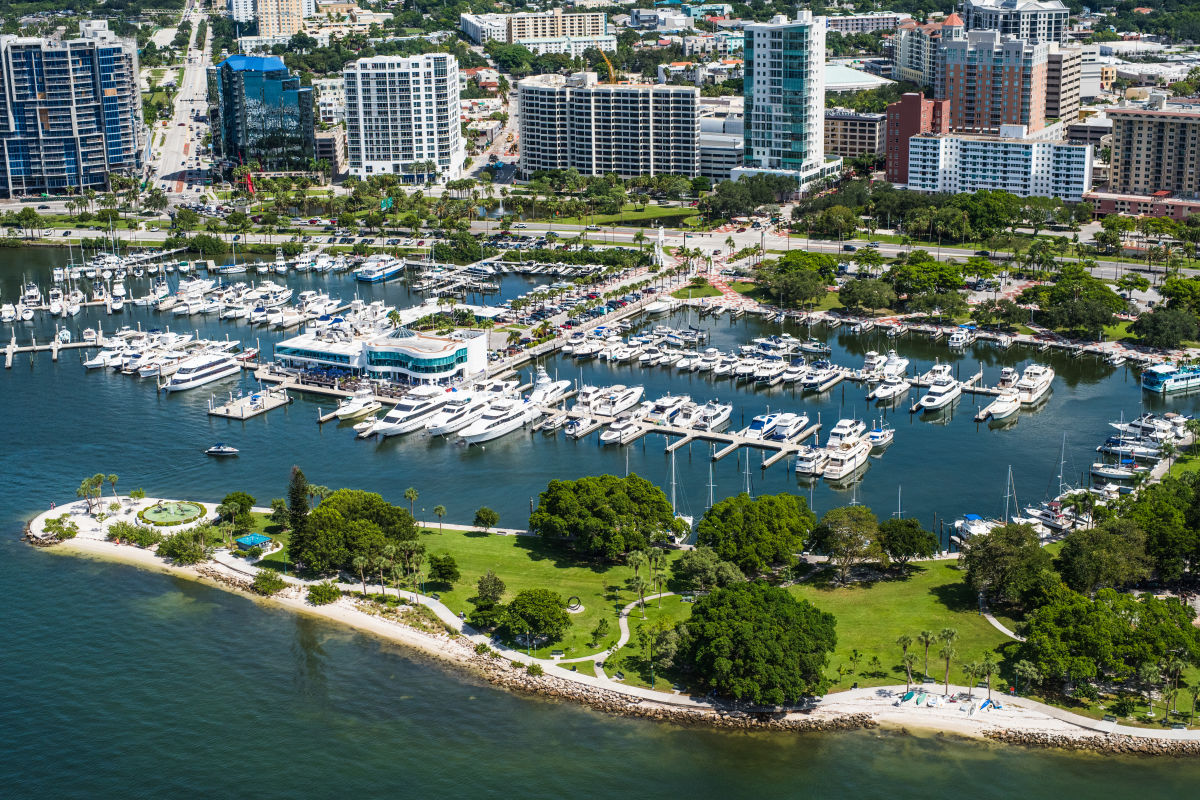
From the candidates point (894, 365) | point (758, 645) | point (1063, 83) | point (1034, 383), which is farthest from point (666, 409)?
point (1063, 83)

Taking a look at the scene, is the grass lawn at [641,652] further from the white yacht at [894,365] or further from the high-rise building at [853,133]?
the high-rise building at [853,133]

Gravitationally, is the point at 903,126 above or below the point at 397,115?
below

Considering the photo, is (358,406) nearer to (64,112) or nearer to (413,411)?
(413,411)

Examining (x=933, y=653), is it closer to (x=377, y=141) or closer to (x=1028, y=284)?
(x=1028, y=284)

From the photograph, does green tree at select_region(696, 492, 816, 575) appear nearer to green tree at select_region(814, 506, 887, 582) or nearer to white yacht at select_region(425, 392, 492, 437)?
green tree at select_region(814, 506, 887, 582)

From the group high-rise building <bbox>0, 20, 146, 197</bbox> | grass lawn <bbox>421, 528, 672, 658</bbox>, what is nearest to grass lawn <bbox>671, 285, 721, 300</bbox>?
grass lawn <bbox>421, 528, 672, 658</bbox>
